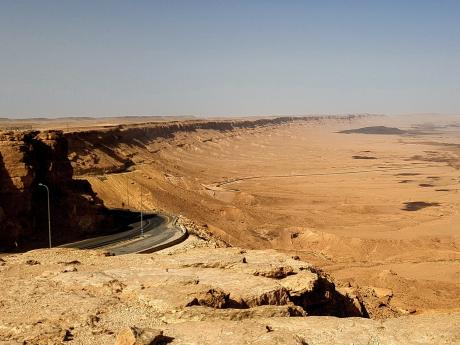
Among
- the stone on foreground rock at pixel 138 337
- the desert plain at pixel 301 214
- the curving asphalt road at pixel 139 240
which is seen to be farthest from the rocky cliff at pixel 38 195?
the stone on foreground rock at pixel 138 337

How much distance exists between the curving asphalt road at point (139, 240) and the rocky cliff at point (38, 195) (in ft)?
6.96

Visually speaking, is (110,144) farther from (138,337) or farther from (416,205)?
(138,337)

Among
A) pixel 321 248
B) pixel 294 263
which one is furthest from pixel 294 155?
pixel 294 263

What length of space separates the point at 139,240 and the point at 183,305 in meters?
20.4

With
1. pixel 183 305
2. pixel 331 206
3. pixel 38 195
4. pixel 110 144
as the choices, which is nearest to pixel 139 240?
pixel 38 195

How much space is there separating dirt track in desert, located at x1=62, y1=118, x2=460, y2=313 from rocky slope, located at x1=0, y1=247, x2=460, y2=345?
1293cm

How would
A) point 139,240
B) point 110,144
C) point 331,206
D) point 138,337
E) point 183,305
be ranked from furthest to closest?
point 110,144, point 331,206, point 139,240, point 183,305, point 138,337

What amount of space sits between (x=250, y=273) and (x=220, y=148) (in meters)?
111

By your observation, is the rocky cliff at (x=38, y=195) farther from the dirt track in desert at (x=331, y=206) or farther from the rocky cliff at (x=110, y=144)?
the rocky cliff at (x=110, y=144)

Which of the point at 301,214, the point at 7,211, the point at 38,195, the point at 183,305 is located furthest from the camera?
the point at 301,214

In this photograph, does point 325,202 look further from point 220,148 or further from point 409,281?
point 220,148

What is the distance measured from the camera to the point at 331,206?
66.1 m

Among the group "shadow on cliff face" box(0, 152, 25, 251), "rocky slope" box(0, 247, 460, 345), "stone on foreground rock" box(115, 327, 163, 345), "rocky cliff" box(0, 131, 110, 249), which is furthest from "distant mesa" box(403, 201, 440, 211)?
"stone on foreground rock" box(115, 327, 163, 345)

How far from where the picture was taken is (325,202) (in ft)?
226
